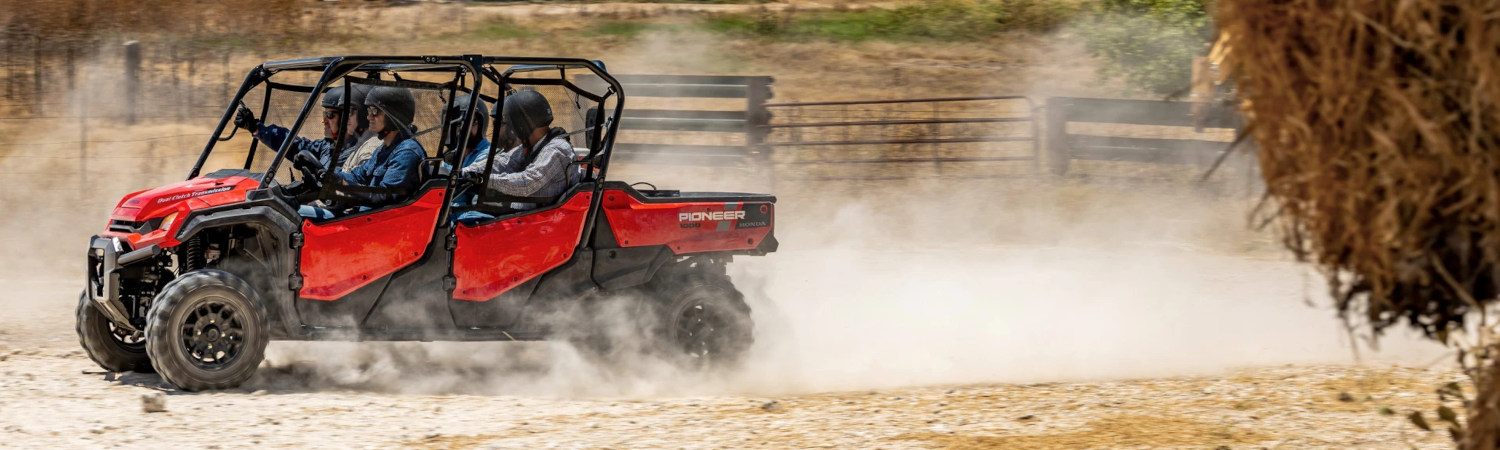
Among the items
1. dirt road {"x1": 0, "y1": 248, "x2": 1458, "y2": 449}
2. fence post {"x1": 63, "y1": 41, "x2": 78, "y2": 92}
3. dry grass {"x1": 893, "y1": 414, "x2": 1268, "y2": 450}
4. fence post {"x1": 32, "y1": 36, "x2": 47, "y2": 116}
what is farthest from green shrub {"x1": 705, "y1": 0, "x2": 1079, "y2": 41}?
dry grass {"x1": 893, "y1": 414, "x2": 1268, "y2": 450}

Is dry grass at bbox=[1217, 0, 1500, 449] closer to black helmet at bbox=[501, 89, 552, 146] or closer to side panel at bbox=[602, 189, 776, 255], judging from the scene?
side panel at bbox=[602, 189, 776, 255]

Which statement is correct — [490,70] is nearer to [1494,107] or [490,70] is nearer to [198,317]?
[198,317]

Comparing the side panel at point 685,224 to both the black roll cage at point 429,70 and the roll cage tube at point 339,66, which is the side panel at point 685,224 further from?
the roll cage tube at point 339,66

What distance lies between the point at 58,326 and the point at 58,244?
4.59 metres

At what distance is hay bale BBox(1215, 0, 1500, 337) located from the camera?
308cm

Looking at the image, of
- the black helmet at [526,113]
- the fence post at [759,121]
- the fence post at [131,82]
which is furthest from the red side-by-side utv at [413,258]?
the fence post at [131,82]

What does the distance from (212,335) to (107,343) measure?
0.81m

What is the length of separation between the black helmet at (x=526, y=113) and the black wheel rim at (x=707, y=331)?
4.02ft

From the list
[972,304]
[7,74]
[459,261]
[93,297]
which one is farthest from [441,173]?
[7,74]

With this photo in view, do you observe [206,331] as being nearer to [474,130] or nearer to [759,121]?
[474,130]

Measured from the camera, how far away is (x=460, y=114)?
761 centimetres

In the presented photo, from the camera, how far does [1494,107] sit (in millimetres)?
3051

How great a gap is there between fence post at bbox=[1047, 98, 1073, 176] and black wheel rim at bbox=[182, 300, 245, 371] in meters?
10.9

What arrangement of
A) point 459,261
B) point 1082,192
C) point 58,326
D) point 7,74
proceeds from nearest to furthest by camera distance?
1. point 459,261
2. point 58,326
3. point 1082,192
4. point 7,74
